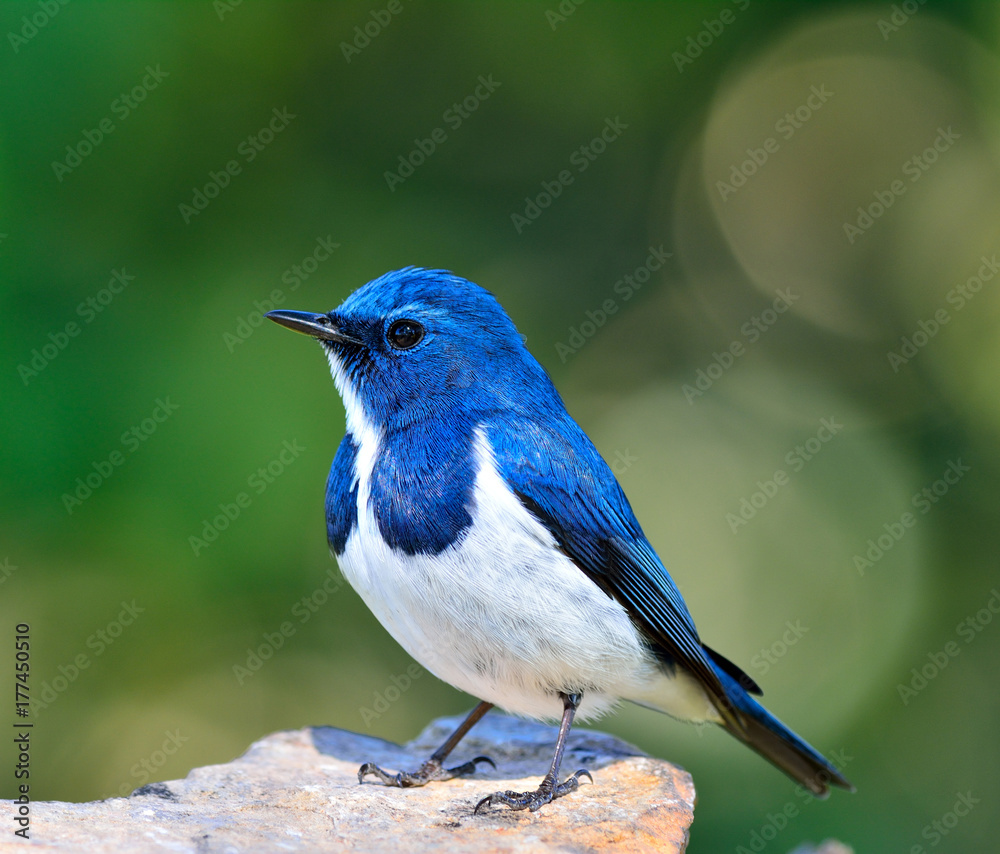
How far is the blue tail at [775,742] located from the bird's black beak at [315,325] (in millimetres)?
2128

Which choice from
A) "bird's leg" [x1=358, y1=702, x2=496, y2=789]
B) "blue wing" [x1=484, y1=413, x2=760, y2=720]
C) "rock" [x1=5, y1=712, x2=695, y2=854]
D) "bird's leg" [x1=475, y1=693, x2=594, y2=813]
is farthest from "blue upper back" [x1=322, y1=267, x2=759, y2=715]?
"bird's leg" [x1=358, y1=702, x2=496, y2=789]

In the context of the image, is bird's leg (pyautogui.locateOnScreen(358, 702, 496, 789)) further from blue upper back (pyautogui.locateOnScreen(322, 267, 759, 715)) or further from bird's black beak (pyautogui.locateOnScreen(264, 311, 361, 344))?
bird's black beak (pyautogui.locateOnScreen(264, 311, 361, 344))

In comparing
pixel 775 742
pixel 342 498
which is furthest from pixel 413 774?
pixel 775 742

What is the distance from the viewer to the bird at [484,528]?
12.0 ft

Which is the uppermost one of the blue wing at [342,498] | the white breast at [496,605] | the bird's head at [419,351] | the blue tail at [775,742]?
the bird's head at [419,351]

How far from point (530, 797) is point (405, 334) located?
178 cm

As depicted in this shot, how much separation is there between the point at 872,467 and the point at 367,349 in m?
3.87

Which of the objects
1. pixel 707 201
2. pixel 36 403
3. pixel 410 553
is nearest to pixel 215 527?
pixel 36 403

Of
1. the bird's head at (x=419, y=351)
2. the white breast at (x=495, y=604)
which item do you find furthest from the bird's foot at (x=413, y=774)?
the bird's head at (x=419, y=351)

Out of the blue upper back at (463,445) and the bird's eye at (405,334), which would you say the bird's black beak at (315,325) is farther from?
the bird's eye at (405,334)

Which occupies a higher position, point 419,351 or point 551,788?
point 419,351

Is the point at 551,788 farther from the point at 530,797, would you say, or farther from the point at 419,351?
the point at 419,351

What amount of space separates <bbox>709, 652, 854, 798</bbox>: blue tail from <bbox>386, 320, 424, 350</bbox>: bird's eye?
192 cm

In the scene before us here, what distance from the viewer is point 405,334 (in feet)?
13.4
